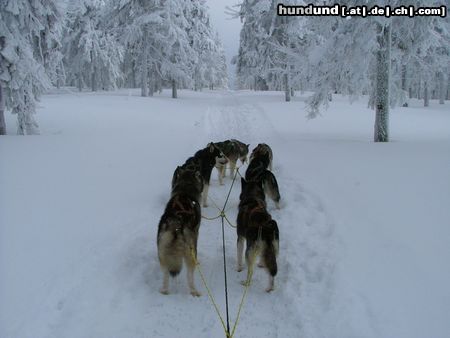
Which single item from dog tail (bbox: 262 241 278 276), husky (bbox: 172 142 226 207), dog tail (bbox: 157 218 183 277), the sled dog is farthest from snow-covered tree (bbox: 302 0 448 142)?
dog tail (bbox: 157 218 183 277)

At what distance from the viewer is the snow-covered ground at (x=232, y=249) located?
4.27 metres

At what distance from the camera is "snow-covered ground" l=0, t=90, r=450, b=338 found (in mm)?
4273

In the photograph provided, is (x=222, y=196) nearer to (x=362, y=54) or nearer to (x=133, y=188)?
(x=133, y=188)

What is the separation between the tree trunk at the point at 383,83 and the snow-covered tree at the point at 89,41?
1115 inches

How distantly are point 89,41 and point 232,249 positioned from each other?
35632mm

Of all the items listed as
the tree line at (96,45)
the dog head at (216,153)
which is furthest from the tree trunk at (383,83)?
the tree line at (96,45)

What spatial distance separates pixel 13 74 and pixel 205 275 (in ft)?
39.8

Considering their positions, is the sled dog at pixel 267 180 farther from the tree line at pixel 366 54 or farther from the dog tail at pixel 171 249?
the tree line at pixel 366 54

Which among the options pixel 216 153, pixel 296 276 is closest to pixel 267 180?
pixel 216 153

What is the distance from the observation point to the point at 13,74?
543 inches

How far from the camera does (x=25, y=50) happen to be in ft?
45.2

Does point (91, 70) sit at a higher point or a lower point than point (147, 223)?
higher

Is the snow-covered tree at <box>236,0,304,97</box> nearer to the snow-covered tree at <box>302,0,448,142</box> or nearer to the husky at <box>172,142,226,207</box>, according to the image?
the snow-covered tree at <box>302,0,448,142</box>

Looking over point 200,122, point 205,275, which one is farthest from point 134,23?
point 205,275
